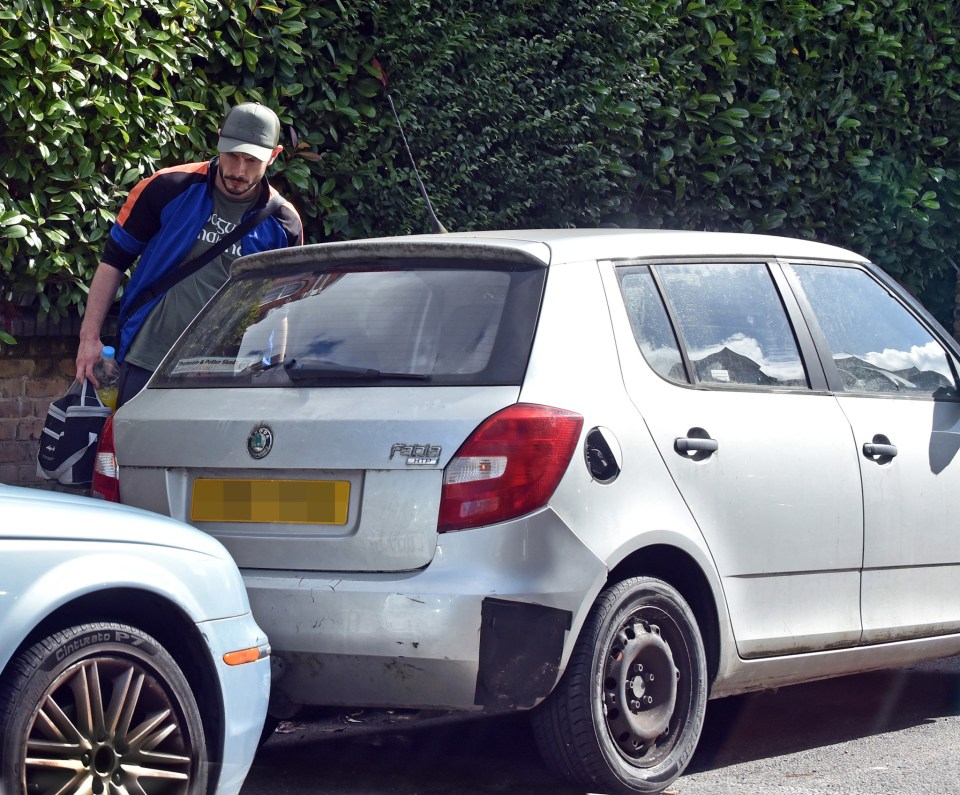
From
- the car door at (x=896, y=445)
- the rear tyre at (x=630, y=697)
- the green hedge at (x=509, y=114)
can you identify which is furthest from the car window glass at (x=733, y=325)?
the green hedge at (x=509, y=114)

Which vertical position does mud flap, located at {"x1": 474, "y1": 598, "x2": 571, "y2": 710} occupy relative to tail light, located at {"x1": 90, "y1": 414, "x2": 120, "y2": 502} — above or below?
below

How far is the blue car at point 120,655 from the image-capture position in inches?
133

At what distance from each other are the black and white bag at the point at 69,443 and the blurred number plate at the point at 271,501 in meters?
1.56

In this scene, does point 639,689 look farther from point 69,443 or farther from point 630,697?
point 69,443

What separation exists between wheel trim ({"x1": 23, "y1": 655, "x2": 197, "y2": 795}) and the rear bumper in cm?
62

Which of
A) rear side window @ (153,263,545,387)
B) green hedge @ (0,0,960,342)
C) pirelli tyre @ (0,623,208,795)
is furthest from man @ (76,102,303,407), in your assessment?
pirelli tyre @ (0,623,208,795)

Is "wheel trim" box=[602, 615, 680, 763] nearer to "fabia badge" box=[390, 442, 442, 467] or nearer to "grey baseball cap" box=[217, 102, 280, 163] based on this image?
"fabia badge" box=[390, 442, 442, 467]

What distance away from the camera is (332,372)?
4.56 metres

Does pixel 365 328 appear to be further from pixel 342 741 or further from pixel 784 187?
pixel 784 187

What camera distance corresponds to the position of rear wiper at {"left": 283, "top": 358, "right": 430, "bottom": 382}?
4.46 m

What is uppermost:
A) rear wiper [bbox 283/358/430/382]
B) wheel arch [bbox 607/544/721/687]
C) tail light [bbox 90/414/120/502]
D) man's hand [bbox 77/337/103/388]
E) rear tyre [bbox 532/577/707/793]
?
rear wiper [bbox 283/358/430/382]

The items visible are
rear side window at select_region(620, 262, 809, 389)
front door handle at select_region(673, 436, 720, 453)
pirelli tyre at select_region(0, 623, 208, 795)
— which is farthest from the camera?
rear side window at select_region(620, 262, 809, 389)

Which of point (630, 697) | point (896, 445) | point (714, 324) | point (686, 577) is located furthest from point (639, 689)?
point (896, 445)

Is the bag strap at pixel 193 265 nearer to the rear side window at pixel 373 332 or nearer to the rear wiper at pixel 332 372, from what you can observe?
the rear side window at pixel 373 332
